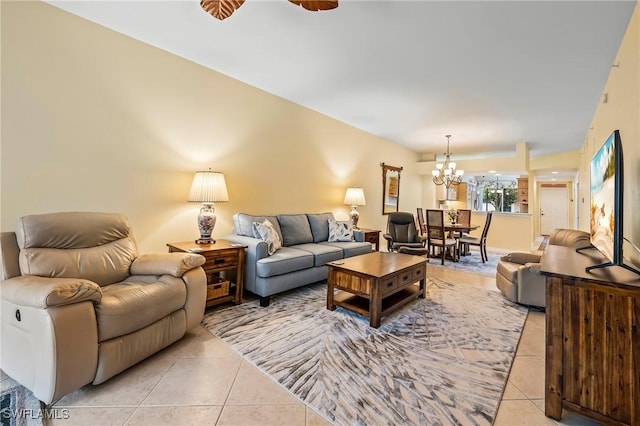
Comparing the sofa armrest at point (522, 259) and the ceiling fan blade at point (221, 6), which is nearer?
the ceiling fan blade at point (221, 6)

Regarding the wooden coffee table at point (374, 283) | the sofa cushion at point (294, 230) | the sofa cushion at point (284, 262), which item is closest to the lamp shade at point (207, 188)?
the sofa cushion at point (284, 262)

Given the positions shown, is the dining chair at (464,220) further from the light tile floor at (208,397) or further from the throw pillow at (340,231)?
the light tile floor at (208,397)

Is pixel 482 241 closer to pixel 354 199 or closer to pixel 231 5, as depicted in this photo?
pixel 354 199

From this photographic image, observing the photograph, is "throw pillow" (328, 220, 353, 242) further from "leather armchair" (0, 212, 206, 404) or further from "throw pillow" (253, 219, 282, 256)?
"leather armchair" (0, 212, 206, 404)

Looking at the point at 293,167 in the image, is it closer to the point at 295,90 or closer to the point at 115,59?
the point at 295,90

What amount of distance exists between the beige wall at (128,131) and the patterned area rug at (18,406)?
1.23 m

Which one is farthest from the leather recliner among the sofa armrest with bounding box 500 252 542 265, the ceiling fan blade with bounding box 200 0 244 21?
the ceiling fan blade with bounding box 200 0 244 21

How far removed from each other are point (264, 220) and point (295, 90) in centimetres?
183

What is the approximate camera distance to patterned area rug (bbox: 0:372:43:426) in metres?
1.39

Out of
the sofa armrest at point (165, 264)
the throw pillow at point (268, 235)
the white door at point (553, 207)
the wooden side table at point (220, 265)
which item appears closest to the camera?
the sofa armrest at point (165, 264)

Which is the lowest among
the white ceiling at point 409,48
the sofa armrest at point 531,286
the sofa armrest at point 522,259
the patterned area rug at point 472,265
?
the patterned area rug at point 472,265

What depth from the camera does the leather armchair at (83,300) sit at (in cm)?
145

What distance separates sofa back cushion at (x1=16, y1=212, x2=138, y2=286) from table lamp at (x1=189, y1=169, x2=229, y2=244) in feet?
2.35

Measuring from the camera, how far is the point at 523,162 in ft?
19.7
